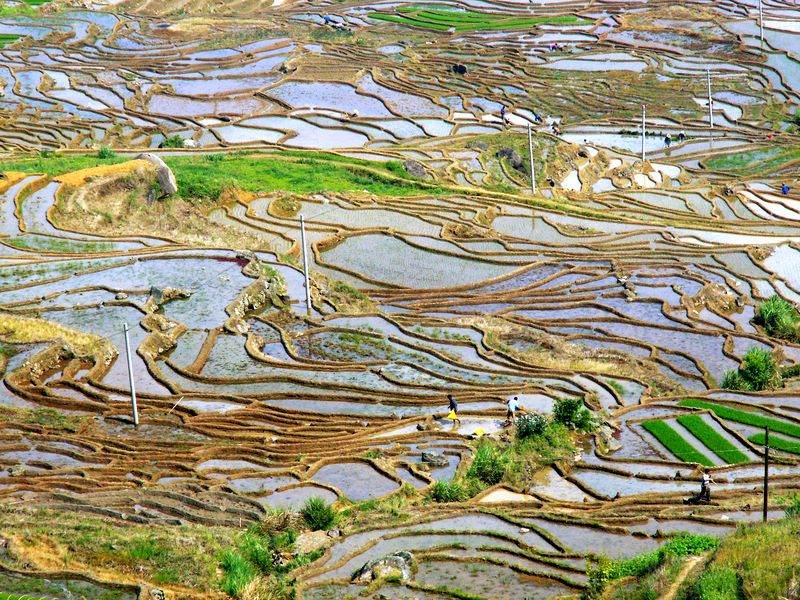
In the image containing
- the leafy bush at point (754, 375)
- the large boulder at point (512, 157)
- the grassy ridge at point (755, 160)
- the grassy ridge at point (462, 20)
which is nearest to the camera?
the leafy bush at point (754, 375)

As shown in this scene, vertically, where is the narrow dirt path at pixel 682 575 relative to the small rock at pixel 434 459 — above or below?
above

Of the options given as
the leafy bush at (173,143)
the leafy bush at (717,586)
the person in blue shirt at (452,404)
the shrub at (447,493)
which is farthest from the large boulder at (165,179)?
the leafy bush at (717,586)

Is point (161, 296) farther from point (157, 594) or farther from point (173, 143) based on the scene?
point (173, 143)

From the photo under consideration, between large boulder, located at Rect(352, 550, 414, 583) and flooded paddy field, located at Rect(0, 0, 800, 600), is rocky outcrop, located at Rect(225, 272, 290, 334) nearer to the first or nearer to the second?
flooded paddy field, located at Rect(0, 0, 800, 600)

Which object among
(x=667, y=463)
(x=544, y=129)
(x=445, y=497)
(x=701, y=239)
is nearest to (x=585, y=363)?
(x=667, y=463)

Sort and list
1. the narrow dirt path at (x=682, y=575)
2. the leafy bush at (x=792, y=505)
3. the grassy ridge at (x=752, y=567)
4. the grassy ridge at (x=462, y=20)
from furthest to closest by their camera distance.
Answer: the grassy ridge at (x=462, y=20) → the leafy bush at (x=792, y=505) → the narrow dirt path at (x=682, y=575) → the grassy ridge at (x=752, y=567)

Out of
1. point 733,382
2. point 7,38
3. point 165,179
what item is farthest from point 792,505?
point 7,38

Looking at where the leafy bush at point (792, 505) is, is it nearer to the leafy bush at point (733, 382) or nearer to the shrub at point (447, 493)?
the shrub at point (447, 493)
